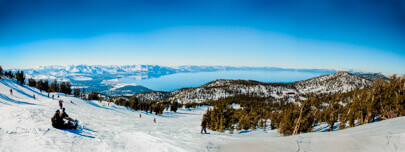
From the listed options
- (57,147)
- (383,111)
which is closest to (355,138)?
(57,147)

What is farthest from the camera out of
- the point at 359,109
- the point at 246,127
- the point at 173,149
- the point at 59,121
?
the point at 246,127

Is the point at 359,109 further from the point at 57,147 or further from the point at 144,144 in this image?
the point at 57,147

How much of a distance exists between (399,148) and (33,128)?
22343 mm

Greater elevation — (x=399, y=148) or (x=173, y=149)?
(x=399, y=148)

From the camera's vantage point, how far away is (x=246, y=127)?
54000 mm

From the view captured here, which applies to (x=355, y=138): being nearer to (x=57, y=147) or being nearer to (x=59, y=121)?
(x=57, y=147)

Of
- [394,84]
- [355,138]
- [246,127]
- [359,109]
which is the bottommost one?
[246,127]

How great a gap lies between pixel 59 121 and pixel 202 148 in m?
11.9

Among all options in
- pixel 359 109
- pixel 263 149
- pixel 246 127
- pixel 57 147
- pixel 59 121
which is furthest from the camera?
pixel 246 127

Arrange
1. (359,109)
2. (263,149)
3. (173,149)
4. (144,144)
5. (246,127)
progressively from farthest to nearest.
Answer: (246,127)
(359,109)
(144,144)
(173,149)
(263,149)

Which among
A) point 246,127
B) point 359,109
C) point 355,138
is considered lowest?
point 246,127

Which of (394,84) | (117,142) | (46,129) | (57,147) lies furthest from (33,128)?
(394,84)

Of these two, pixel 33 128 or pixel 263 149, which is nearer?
pixel 263 149

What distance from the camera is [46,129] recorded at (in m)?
12.5
